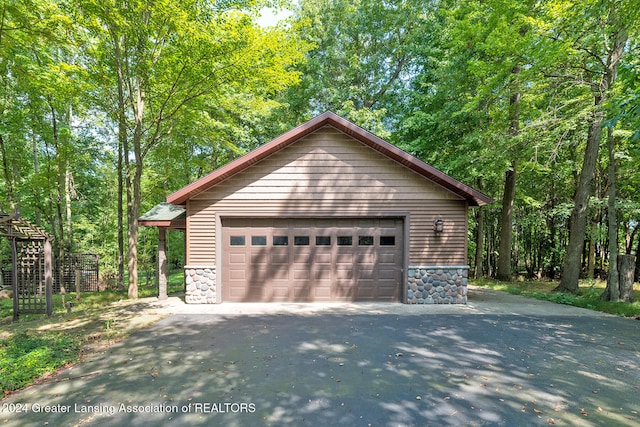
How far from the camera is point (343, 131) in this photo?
8047 millimetres

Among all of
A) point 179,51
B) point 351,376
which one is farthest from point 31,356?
point 179,51

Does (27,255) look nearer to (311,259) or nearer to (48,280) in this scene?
(48,280)

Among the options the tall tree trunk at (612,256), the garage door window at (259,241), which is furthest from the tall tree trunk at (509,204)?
the garage door window at (259,241)

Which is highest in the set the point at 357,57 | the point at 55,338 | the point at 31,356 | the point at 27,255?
the point at 357,57

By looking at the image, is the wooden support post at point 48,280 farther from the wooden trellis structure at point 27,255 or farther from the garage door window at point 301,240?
the garage door window at point 301,240

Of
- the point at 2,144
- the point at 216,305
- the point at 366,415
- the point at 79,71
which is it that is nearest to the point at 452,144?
the point at 216,305

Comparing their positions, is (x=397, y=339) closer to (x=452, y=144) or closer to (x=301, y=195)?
(x=301, y=195)

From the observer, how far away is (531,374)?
153 inches

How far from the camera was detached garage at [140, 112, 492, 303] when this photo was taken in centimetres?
793

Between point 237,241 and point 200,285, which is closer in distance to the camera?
point 200,285

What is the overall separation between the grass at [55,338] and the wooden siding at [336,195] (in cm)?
224

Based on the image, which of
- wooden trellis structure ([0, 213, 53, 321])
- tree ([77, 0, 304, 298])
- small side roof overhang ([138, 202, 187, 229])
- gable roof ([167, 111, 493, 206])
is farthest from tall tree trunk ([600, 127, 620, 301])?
wooden trellis structure ([0, 213, 53, 321])

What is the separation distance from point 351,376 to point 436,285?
16.7ft

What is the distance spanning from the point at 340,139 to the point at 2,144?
→ 15.0m
